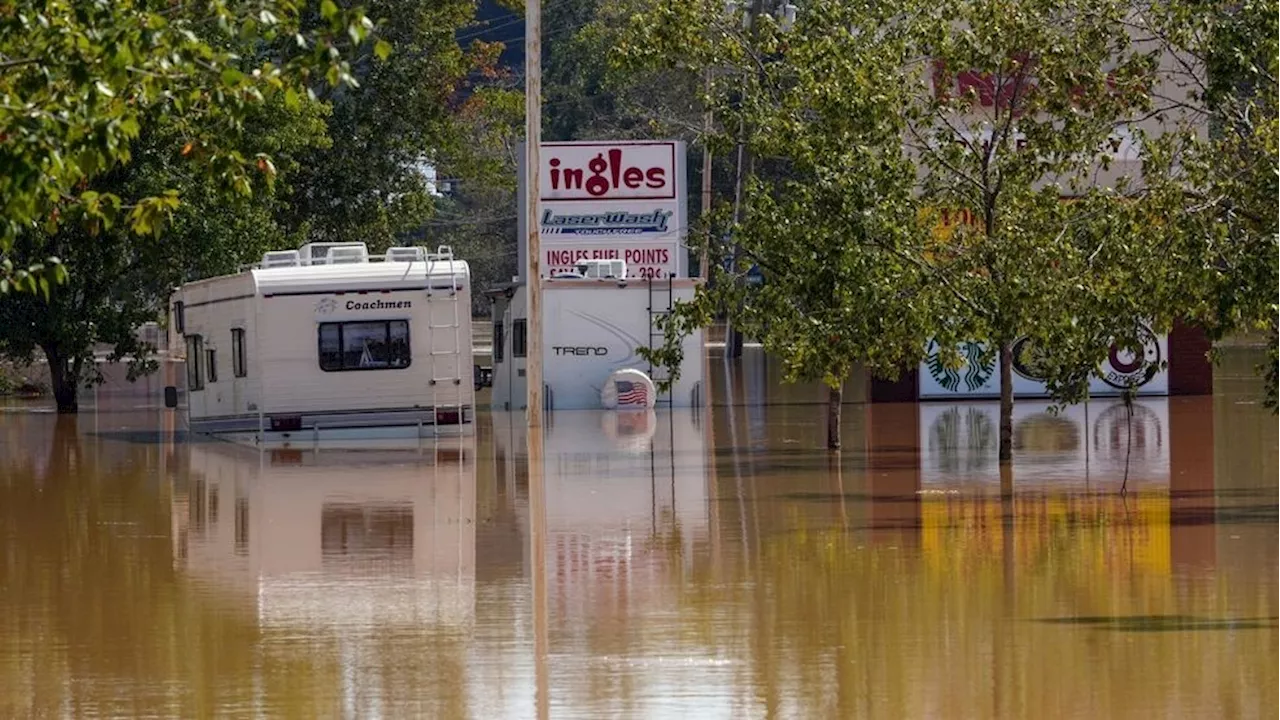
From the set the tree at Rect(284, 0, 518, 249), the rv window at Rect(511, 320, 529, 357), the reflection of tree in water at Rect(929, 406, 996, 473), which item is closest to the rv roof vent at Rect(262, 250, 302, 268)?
the rv window at Rect(511, 320, 529, 357)

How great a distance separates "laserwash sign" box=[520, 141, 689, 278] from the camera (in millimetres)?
39906

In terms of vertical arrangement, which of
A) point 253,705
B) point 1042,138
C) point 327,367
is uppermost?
point 1042,138

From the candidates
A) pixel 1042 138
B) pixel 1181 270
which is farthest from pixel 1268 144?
pixel 1042 138

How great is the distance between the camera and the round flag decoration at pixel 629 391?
124 feet

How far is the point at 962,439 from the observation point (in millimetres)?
29109

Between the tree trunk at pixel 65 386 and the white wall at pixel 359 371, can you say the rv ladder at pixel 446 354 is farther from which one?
the tree trunk at pixel 65 386

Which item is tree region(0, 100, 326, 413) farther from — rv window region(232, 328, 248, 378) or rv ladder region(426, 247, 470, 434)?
rv ladder region(426, 247, 470, 434)

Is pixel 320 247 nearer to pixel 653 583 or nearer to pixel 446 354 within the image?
pixel 446 354

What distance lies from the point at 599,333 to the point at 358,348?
394 inches

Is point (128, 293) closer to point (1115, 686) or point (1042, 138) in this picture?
point (1042, 138)

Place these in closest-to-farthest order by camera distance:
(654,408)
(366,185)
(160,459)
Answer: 1. (160,459)
2. (654,408)
3. (366,185)

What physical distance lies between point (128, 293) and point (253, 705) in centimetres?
3179

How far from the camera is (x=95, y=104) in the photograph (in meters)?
8.70

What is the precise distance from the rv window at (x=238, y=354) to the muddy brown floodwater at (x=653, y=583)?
2.56 meters
